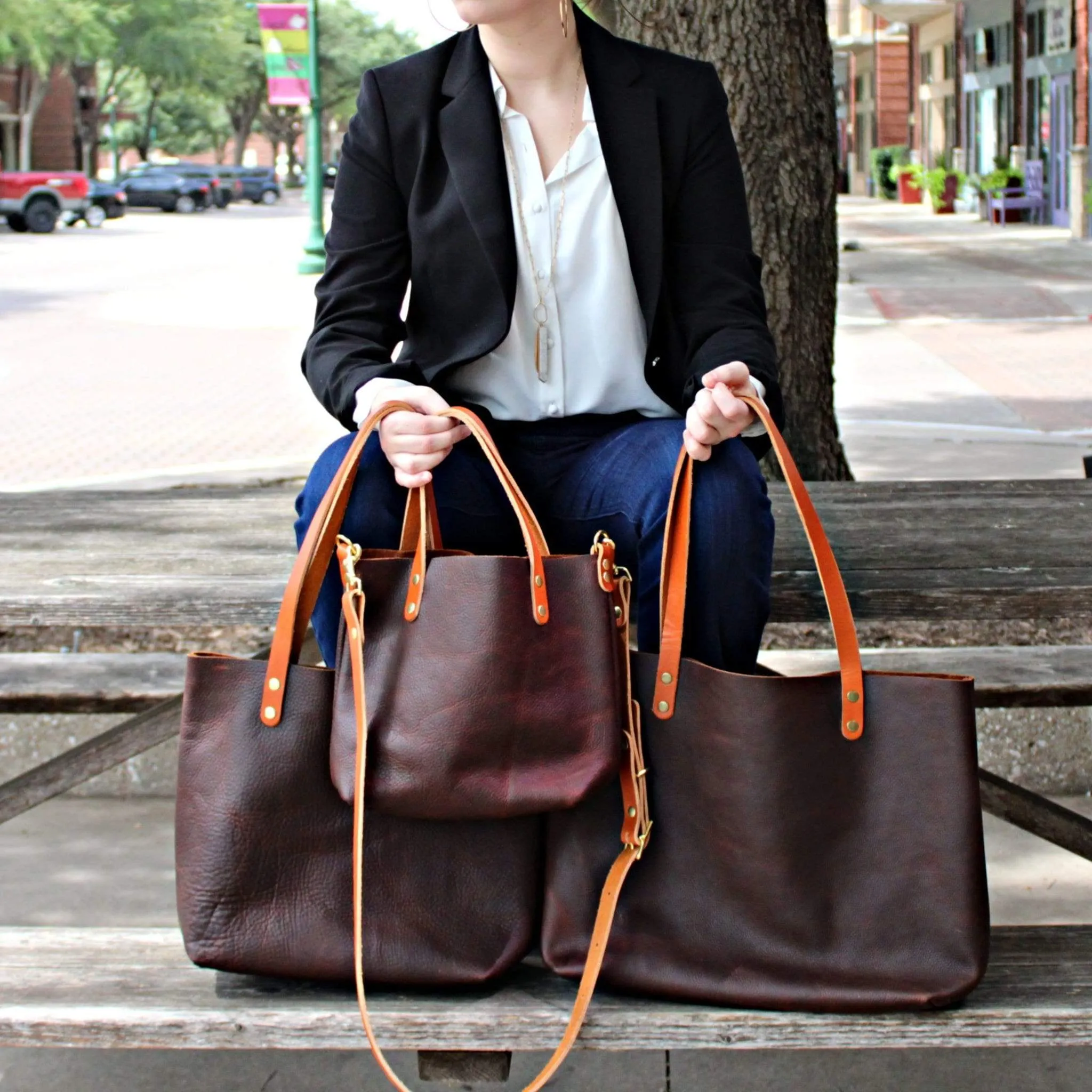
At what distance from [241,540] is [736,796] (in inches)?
51.8

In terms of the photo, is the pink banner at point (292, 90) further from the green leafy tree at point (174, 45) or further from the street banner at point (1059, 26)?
the green leafy tree at point (174, 45)

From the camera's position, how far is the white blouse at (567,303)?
2443 millimetres

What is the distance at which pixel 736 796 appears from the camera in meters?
1.86

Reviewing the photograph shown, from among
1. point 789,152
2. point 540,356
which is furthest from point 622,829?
point 789,152

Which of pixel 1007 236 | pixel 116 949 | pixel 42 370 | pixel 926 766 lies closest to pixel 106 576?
pixel 116 949

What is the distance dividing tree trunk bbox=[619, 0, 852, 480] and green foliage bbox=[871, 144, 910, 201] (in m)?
42.8

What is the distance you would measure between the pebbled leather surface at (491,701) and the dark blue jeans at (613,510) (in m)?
0.23

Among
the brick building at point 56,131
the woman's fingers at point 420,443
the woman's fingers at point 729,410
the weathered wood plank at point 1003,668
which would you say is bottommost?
the weathered wood plank at point 1003,668

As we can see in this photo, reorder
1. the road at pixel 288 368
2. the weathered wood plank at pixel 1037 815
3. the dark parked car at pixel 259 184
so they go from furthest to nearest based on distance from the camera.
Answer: the dark parked car at pixel 259 184 → the road at pixel 288 368 → the weathered wood plank at pixel 1037 815

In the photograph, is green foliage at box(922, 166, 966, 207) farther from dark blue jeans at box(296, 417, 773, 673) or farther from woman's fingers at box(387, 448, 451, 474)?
woman's fingers at box(387, 448, 451, 474)

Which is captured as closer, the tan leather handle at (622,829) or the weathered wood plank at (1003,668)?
the tan leather handle at (622,829)

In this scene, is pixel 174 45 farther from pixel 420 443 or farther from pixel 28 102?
pixel 420 443

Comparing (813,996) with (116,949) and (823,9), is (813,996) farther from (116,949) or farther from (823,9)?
(823,9)

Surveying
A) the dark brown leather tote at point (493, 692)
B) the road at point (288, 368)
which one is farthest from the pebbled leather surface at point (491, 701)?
the road at point (288, 368)
